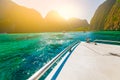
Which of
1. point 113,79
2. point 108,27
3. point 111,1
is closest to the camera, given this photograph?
point 113,79

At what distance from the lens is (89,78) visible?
4453 mm

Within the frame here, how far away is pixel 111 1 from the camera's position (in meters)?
177

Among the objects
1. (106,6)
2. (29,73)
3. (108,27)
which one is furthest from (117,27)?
(29,73)

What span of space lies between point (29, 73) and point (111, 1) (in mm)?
195038

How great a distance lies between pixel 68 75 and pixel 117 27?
130465 millimetres

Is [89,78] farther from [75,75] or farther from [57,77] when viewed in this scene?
[57,77]

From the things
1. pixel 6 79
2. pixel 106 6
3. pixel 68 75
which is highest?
A: pixel 106 6

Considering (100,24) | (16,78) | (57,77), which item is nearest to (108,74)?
(57,77)

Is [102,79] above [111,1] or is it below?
below

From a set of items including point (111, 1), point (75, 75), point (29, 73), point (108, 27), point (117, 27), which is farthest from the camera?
point (111, 1)

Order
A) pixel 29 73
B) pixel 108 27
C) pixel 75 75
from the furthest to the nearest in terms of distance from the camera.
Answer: pixel 108 27 → pixel 29 73 → pixel 75 75

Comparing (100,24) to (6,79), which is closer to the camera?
(6,79)

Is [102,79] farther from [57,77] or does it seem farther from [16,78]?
[16,78]

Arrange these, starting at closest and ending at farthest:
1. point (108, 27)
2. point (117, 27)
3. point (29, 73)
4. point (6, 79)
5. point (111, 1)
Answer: point (6, 79) < point (29, 73) < point (117, 27) < point (108, 27) < point (111, 1)
